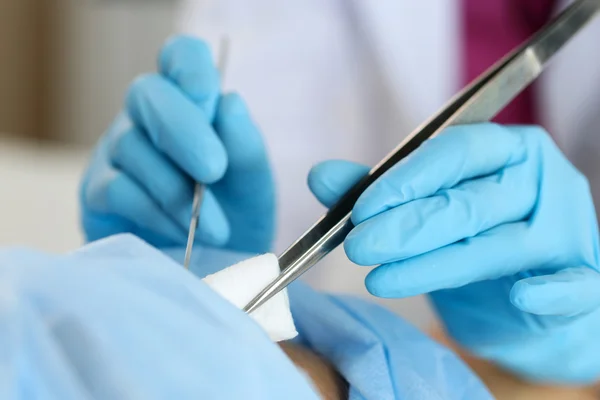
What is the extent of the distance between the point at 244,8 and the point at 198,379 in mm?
910

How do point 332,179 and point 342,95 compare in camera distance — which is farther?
point 342,95

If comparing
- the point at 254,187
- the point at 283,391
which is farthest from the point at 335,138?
the point at 283,391

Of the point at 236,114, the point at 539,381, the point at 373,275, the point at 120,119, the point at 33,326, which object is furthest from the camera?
the point at 120,119

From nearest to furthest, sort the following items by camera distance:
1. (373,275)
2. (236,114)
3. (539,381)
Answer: (373,275) < (539,381) < (236,114)

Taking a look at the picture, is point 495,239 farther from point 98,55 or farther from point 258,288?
point 98,55

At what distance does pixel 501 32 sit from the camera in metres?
1.07

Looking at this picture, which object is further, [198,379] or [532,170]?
[532,170]

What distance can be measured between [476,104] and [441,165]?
81 mm

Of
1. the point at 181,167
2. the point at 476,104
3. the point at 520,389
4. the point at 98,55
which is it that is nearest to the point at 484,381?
the point at 520,389

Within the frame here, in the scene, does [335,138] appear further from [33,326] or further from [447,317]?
[33,326]

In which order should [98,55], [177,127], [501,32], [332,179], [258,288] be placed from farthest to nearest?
[98,55], [501,32], [177,127], [332,179], [258,288]

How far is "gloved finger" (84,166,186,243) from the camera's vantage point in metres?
0.79

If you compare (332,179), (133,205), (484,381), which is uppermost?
(332,179)

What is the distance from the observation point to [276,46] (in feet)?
3.73
